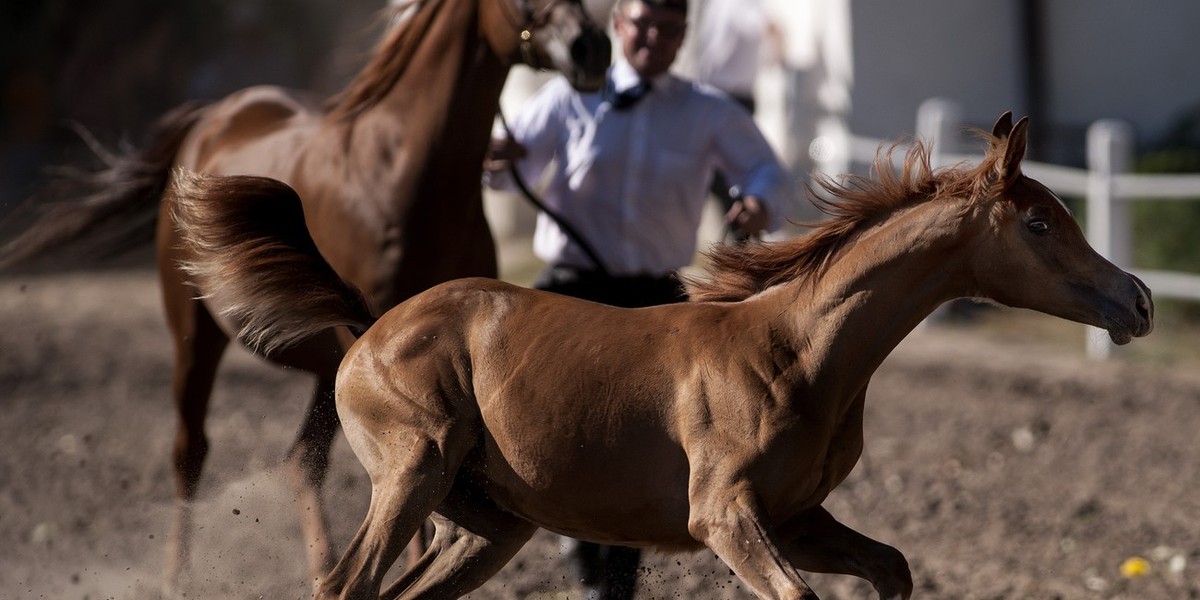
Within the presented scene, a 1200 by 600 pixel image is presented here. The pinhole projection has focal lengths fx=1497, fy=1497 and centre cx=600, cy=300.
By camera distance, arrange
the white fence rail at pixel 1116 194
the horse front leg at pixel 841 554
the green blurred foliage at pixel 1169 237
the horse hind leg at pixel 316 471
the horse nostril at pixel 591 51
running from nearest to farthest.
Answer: the horse front leg at pixel 841 554 → the horse hind leg at pixel 316 471 → the horse nostril at pixel 591 51 → the white fence rail at pixel 1116 194 → the green blurred foliage at pixel 1169 237

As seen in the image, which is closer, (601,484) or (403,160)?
(601,484)

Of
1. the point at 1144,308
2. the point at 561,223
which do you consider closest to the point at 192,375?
the point at 561,223

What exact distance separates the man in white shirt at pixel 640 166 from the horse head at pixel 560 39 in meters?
0.24

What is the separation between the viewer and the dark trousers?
176 inches

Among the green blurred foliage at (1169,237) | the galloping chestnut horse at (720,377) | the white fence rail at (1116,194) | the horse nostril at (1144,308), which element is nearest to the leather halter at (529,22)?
the galloping chestnut horse at (720,377)

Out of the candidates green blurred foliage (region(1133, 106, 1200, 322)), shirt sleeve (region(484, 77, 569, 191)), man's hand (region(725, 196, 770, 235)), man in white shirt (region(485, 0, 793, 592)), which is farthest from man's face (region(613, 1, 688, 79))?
green blurred foliage (region(1133, 106, 1200, 322))

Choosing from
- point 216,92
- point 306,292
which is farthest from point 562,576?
point 216,92

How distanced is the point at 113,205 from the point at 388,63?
1.79 metres

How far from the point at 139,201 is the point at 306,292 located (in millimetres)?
2855

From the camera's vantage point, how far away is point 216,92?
20.5 m

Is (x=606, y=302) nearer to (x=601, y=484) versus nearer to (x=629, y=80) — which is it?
(x=629, y=80)

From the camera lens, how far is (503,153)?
4.89 m

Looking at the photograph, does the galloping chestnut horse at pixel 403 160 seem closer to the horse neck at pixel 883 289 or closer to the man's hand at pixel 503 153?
the man's hand at pixel 503 153

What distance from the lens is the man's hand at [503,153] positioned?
489 centimetres
